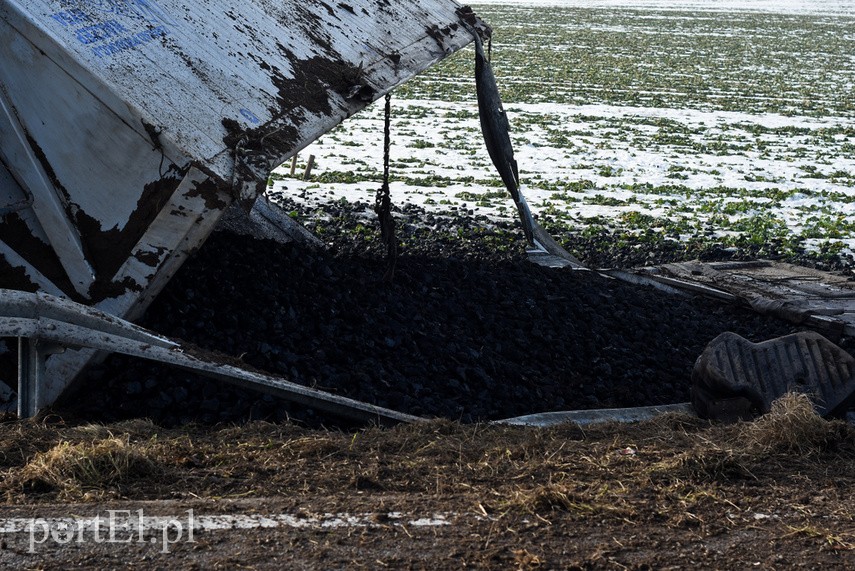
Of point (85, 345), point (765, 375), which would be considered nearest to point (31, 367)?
point (85, 345)

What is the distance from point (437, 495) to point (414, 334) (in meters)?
2.69

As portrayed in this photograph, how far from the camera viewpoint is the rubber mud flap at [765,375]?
606 cm

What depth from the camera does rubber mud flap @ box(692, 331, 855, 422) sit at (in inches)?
239

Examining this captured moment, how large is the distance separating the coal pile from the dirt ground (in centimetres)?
71

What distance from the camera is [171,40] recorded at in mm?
5785

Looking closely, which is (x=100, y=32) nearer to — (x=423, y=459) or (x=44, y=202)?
(x=44, y=202)

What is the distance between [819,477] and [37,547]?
124 inches

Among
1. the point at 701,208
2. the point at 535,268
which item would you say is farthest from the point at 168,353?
the point at 701,208

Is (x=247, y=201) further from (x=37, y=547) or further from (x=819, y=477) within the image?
(x=819, y=477)

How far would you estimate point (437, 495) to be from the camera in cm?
380

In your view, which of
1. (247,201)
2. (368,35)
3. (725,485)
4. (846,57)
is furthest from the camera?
(846,57)

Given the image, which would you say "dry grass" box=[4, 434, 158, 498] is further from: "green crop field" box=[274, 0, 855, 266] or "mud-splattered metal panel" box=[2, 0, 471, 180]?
"green crop field" box=[274, 0, 855, 266]

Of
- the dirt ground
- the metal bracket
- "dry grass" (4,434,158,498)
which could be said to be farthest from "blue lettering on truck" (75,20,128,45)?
Answer: "dry grass" (4,434,158,498)

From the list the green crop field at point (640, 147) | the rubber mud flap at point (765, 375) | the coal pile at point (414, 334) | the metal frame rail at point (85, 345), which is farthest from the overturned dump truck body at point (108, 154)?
the green crop field at point (640, 147)
